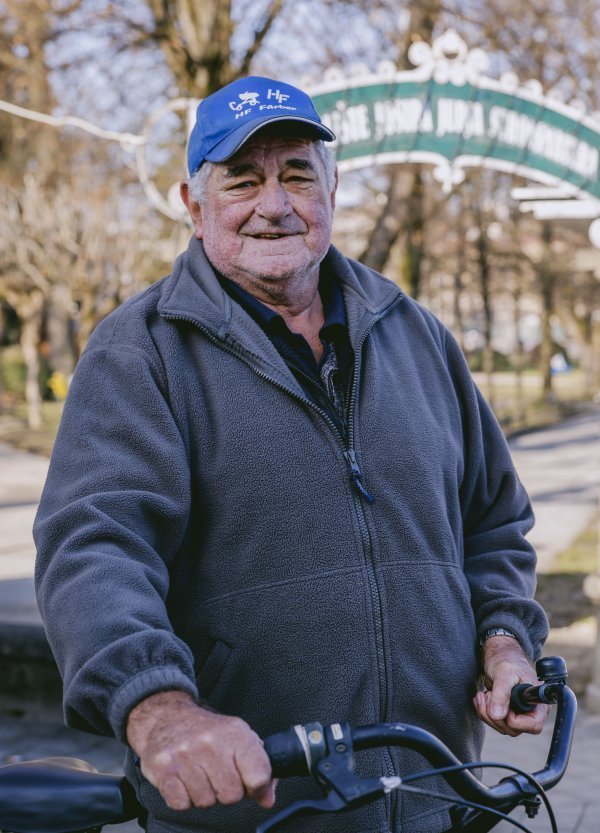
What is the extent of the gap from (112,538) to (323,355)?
0.66 metres

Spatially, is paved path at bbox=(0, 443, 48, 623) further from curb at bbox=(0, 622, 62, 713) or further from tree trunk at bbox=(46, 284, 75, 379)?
tree trunk at bbox=(46, 284, 75, 379)

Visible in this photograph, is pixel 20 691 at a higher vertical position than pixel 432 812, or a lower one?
lower

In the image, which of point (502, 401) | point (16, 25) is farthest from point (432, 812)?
point (502, 401)

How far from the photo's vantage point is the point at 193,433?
201 centimetres

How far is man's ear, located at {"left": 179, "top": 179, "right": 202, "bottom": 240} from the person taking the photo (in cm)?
227

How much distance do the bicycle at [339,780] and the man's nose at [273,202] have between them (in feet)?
3.22

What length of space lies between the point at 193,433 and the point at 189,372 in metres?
0.12

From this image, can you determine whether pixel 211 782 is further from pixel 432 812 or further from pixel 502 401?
pixel 502 401

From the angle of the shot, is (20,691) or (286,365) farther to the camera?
(20,691)

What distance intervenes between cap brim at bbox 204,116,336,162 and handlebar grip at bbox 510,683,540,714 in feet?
3.77

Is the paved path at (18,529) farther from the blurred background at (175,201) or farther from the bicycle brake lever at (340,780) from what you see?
the bicycle brake lever at (340,780)

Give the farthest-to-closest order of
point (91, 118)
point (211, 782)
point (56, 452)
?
point (91, 118), point (56, 452), point (211, 782)

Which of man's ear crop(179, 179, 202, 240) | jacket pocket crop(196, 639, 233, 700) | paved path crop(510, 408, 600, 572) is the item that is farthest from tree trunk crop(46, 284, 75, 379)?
jacket pocket crop(196, 639, 233, 700)

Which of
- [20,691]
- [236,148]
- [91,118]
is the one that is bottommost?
[20,691]
